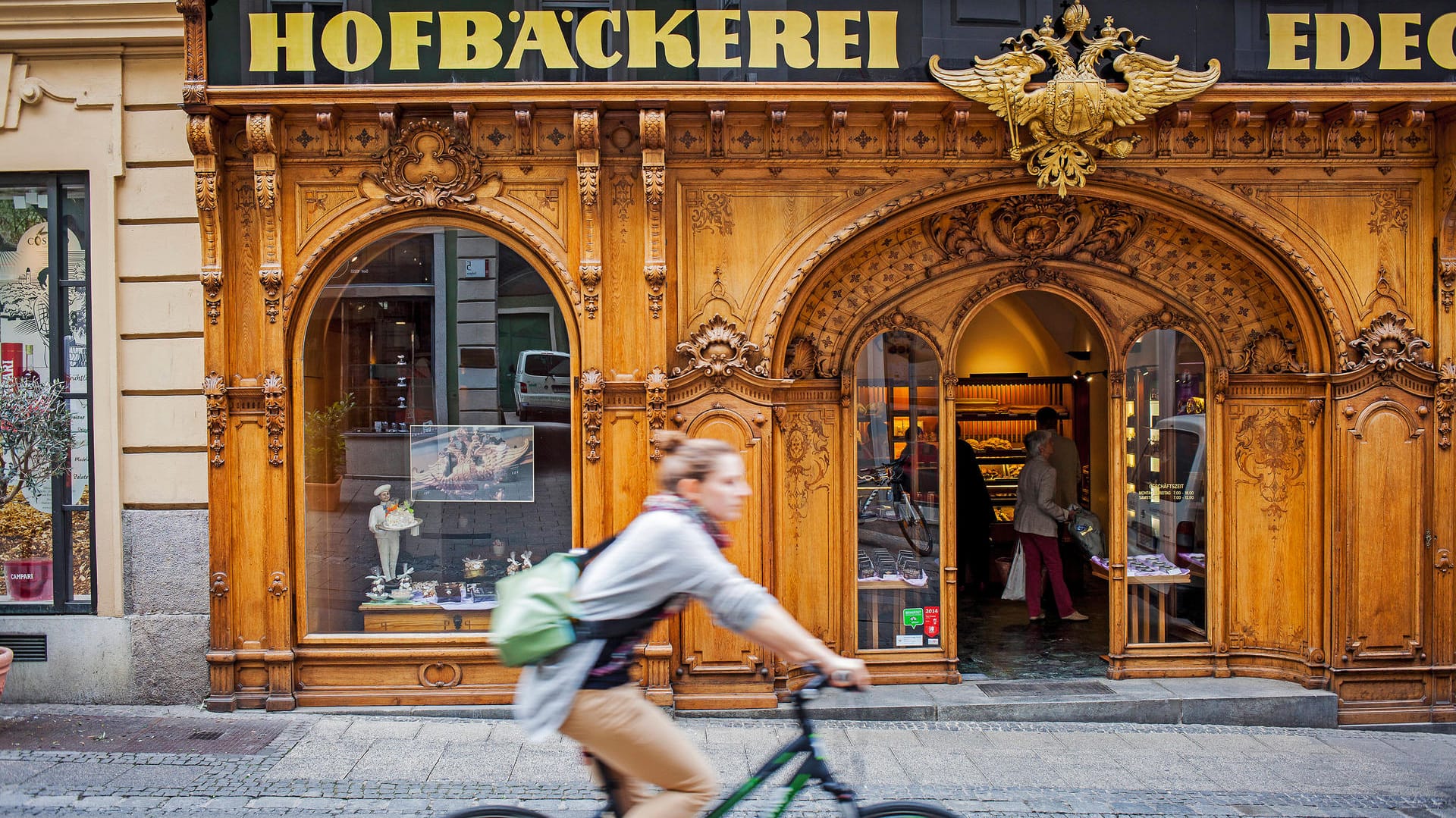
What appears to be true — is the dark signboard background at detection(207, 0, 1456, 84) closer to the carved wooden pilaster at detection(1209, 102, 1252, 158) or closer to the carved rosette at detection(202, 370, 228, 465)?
the carved wooden pilaster at detection(1209, 102, 1252, 158)

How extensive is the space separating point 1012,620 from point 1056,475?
1478 millimetres

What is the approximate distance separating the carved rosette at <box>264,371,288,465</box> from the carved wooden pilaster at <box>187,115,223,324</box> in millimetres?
601

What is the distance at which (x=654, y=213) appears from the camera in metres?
7.22

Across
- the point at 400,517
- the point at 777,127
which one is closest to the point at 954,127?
the point at 777,127

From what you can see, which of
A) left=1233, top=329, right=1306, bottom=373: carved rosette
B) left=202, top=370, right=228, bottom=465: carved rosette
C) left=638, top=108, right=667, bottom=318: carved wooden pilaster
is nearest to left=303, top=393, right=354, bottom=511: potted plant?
left=202, top=370, right=228, bottom=465: carved rosette

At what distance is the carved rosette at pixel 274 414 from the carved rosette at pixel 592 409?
2167 mm

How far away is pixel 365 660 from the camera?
7.43 metres

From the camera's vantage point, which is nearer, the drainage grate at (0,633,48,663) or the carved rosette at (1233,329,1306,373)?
the drainage grate at (0,633,48,663)

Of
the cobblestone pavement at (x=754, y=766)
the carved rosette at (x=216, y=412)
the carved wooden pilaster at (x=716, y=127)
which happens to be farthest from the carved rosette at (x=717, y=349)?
the carved rosette at (x=216, y=412)

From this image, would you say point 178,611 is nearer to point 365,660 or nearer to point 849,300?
point 365,660

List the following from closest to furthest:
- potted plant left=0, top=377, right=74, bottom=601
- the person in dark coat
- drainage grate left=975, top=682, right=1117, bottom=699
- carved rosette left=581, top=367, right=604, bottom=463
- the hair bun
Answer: the hair bun, carved rosette left=581, top=367, right=604, bottom=463, potted plant left=0, top=377, right=74, bottom=601, drainage grate left=975, top=682, right=1117, bottom=699, the person in dark coat

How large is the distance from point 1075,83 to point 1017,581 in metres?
5.02

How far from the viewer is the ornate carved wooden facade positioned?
23.8 feet

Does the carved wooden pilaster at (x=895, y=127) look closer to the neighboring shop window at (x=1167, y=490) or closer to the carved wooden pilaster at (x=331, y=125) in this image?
the neighboring shop window at (x=1167, y=490)
